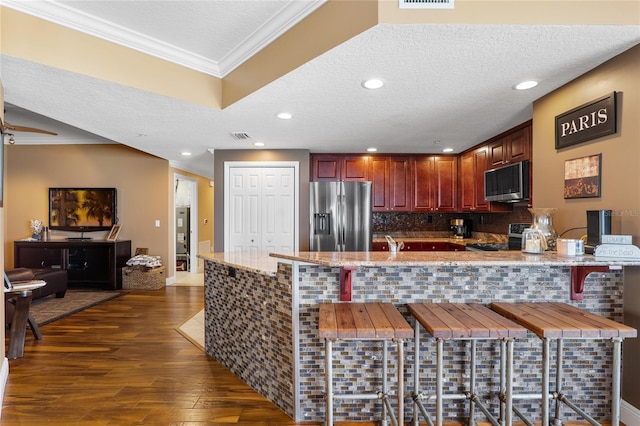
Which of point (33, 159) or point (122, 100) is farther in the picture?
point (33, 159)

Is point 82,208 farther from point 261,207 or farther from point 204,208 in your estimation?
point 261,207

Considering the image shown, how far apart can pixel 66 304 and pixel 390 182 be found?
4.81 metres

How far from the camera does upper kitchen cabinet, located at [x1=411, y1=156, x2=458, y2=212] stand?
4.90 metres

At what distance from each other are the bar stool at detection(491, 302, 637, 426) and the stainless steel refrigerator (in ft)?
8.23

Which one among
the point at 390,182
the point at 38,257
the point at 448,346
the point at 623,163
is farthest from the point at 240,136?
the point at 38,257

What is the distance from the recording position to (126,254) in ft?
18.4

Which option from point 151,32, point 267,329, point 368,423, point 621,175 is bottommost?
point 368,423

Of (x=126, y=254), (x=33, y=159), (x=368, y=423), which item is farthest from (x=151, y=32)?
(x=33, y=159)

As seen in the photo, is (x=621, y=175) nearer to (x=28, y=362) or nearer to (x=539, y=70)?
(x=539, y=70)

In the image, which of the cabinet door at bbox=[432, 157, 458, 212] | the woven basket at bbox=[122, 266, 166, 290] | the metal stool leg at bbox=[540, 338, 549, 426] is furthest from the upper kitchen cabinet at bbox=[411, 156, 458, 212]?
the woven basket at bbox=[122, 266, 166, 290]

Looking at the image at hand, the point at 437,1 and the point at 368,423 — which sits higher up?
the point at 437,1

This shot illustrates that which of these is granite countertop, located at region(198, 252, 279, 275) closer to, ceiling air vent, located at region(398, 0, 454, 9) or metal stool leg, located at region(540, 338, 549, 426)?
metal stool leg, located at region(540, 338, 549, 426)

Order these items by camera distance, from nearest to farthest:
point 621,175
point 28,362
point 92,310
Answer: point 621,175
point 28,362
point 92,310

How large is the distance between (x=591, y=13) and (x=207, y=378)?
327 cm
